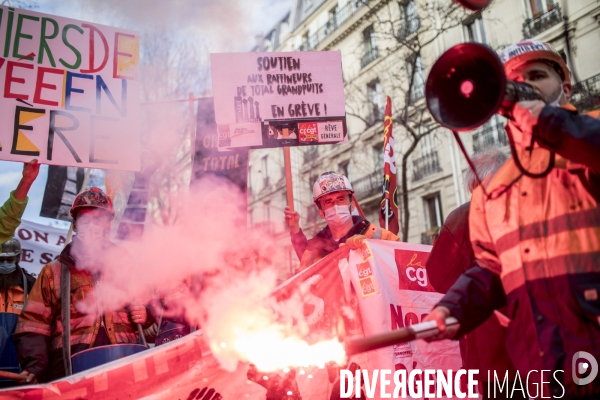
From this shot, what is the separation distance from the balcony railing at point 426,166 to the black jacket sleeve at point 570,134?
20.6 m

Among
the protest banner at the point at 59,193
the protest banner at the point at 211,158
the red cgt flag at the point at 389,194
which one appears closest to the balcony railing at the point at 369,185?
the protest banner at the point at 59,193

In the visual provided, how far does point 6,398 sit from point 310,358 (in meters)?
1.75

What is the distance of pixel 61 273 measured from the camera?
3787 millimetres

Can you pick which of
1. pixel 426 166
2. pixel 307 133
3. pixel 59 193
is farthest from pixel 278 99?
Answer: pixel 426 166

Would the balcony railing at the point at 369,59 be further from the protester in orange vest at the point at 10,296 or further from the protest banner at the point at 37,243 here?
the protester in orange vest at the point at 10,296

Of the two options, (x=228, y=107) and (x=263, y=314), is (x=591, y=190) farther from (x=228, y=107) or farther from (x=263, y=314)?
(x=228, y=107)

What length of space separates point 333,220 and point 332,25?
25805mm

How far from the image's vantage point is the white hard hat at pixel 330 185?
15.5 feet

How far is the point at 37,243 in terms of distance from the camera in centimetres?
779

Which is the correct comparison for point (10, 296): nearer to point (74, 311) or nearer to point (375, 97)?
point (74, 311)

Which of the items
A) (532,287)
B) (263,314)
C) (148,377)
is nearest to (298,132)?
(263,314)

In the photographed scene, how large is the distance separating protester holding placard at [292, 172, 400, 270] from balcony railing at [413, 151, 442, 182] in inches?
702

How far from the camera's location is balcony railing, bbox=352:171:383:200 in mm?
24562

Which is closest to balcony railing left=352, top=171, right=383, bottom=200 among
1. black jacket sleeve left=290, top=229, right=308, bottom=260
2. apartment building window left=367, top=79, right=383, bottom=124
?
apartment building window left=367, top=79, right=383, bottom=124
